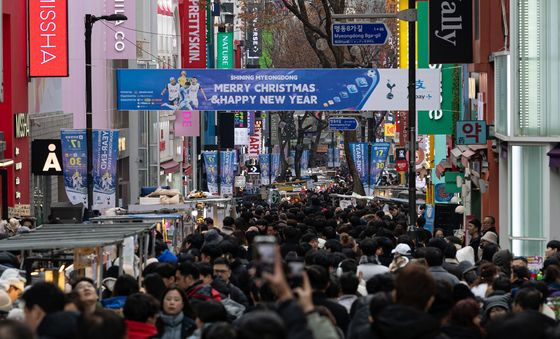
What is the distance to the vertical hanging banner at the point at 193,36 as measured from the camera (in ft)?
202

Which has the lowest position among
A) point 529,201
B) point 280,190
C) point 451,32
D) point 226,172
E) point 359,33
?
point 280,190

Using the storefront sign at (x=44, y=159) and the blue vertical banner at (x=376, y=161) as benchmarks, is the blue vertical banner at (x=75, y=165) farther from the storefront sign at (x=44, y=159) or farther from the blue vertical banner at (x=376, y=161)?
the blue vertical banner at (x=376, y=161)

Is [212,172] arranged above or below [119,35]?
below

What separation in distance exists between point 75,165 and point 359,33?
28.7 ft

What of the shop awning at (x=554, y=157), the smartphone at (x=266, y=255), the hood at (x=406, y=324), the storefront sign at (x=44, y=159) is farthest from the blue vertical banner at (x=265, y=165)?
the smartphone at (x=266, y=255)

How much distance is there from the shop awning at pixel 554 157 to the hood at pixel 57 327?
15587mm

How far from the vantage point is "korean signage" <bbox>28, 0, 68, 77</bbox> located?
3575 cm

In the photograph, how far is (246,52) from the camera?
422 ft

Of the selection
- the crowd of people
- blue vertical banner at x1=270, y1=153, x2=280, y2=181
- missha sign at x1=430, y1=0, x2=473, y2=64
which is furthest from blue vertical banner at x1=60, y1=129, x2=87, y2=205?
blue vertical banner at x1=270, y1=153, x2=280, y2=181

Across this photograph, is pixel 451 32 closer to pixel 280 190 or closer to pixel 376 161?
pixel 376 161

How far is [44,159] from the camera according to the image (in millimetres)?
36750

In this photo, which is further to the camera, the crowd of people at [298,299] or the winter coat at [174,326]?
the winter coat at [174,326]

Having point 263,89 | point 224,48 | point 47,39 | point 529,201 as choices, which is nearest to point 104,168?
point 47,39

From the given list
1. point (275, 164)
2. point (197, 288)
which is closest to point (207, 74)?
point (197, 288)
